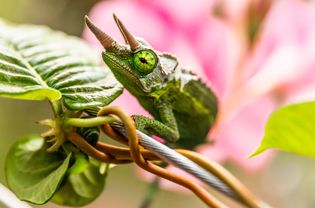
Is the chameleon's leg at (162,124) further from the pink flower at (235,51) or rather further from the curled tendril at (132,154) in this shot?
the pink flower at (235,51)

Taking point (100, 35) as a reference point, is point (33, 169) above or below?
below

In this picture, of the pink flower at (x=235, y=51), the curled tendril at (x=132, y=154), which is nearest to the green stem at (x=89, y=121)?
the curled tendril at (x=132, y=154)

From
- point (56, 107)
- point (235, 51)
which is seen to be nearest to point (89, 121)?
point (56, 107)

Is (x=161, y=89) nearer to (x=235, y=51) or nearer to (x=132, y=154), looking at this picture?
(x=132, y=154)

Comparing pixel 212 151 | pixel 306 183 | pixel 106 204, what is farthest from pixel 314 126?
pixel 106 204

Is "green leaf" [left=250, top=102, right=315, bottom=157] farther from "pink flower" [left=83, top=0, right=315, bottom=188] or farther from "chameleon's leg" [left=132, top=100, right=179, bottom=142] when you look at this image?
"pink flower" [left=83, top=0, right=315, bottom=188]

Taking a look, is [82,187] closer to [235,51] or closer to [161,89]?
[161,89]

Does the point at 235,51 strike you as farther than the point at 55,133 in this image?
Yes
